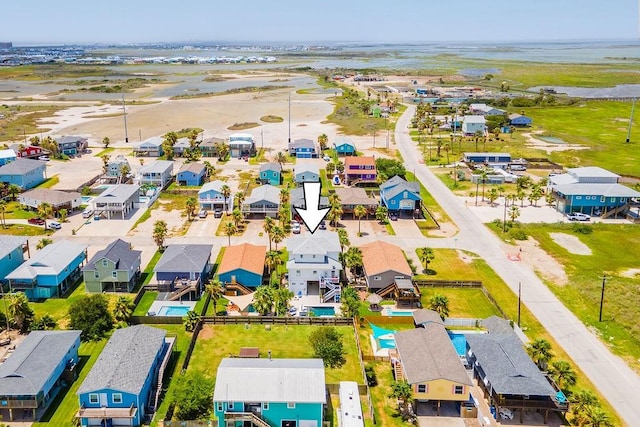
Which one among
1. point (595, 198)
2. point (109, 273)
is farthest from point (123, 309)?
point (595, 198)

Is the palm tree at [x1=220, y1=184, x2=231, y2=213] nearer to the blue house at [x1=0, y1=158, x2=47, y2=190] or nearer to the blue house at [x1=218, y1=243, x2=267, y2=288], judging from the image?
the blue house at [x1=218, y1=243, x2=267, y2=288]

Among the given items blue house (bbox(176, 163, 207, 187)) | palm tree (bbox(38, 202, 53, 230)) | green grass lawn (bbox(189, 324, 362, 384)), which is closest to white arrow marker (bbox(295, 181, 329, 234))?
green grass lawn (bbox(189, 324, 362, 384))

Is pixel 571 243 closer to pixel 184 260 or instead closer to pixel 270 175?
pixel 184 260

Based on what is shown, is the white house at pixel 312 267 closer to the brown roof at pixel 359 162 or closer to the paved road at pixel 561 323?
the paved road at pixel 561 323

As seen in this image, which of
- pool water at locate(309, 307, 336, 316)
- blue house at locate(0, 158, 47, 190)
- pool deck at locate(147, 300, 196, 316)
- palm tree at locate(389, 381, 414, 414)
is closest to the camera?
palm tree at locate(389, 381, 414, 414)

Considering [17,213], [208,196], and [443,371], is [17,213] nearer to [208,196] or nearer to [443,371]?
[208,196]

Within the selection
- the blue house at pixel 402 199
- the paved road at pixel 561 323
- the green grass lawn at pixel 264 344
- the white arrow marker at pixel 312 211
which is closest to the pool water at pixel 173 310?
the green grass lawn at pixel 264 344

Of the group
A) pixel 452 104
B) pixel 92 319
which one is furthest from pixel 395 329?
pixel 452 104
